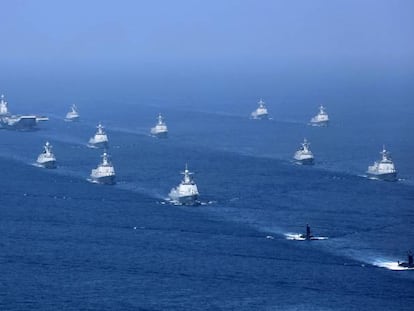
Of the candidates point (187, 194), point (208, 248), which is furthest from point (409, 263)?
point (187, 194)

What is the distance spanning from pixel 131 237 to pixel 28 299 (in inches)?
Answer: 1232

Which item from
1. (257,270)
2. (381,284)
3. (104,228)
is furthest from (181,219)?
(381,284)

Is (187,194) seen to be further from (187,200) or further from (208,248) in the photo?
(208,248)

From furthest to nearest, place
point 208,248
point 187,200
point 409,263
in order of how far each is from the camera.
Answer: point 187,200, point 208,248, point 409,263

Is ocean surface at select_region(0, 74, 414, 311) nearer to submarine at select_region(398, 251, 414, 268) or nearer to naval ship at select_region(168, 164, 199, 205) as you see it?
submarine at select_region(398, 251, 414, 268)

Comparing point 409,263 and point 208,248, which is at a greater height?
point 208,248

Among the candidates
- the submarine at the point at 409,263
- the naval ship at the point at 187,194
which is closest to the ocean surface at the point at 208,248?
the submarine at the point at 409,263

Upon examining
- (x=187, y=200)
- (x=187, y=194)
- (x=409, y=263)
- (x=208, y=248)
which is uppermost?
(x=187, y=194)

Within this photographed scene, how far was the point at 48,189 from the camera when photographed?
19788cm

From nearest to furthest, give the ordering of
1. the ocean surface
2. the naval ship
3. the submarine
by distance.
Answer: the ocean surface → the submarine → the naval ship

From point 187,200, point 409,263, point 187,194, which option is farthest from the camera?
point 187,194

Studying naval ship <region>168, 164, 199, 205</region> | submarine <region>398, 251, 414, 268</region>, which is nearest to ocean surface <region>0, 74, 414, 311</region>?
submarine <region>398, 251, 414, 268</region>

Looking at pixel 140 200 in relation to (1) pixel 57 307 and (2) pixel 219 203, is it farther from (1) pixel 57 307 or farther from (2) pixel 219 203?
(1) pixel 57 307

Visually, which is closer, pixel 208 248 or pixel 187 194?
pixel 208 248
